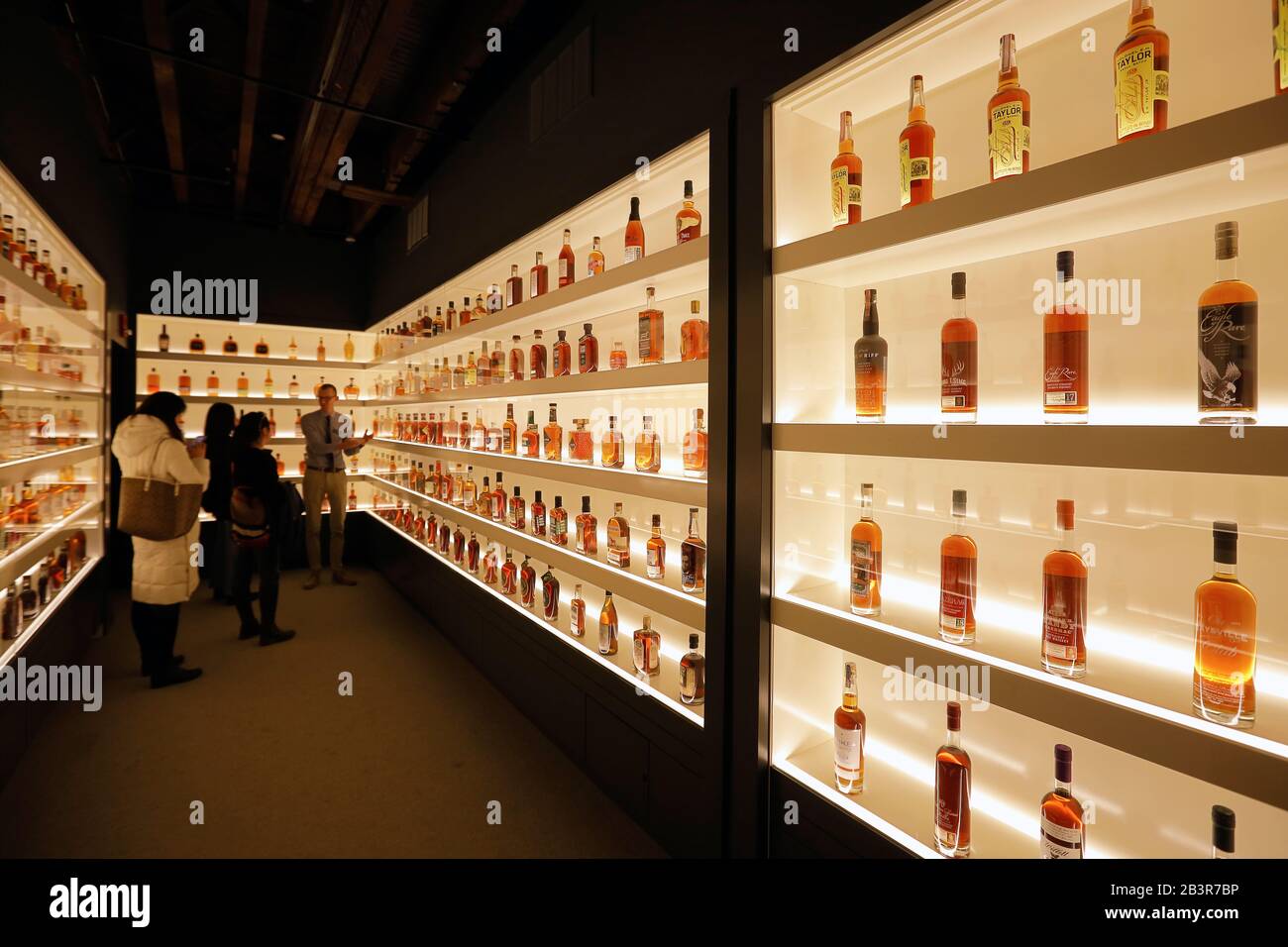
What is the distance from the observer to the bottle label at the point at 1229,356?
98cm

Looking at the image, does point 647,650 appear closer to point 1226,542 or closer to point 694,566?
point 694,566

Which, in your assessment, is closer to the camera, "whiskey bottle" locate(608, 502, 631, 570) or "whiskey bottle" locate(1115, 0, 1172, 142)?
"whiskey bottle" locate(1115, 0, 1172, 142)

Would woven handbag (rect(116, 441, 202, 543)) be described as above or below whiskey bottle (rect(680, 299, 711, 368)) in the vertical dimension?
below

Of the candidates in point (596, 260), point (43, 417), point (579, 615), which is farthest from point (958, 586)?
point (43, 417)

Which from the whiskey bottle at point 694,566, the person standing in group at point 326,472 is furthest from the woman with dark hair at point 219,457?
the whiskey bottle at point 694,566

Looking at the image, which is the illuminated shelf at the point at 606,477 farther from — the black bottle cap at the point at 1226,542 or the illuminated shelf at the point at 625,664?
the black bottle cap at the point at 1226,542

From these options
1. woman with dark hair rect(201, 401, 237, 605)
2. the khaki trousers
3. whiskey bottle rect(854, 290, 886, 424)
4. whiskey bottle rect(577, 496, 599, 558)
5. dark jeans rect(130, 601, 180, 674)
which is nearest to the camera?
whiskey bottle rect(854, 290, 886, 424)

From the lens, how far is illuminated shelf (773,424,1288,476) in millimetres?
927

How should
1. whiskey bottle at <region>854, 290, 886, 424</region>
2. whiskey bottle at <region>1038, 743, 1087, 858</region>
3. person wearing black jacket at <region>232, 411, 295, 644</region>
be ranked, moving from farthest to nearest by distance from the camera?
person wearing black jacket at <region>232, 411, 295, 644</region>, whiskey bottle at <region>854, 290, 886, 424</region>, whiskey bottle at <region>1038, 743, 1087, 858</region>

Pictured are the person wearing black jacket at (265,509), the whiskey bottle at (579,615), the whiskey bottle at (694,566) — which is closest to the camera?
the whiskey bottle at (694,566)

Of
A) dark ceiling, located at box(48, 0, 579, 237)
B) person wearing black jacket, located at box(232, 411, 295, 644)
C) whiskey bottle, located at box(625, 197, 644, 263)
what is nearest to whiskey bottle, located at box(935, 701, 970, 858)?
whiskey bottle, located at box(625, 197, 644, 263)

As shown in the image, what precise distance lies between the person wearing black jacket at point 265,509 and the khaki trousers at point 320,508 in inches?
58.6

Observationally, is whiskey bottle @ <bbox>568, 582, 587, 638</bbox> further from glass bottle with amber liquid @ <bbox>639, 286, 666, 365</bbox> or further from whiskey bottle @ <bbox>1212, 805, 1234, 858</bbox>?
whiskey bottle @ <bbox>1212, 805, 1234, 858</bbox>

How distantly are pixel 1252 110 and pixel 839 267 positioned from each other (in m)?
0.81
